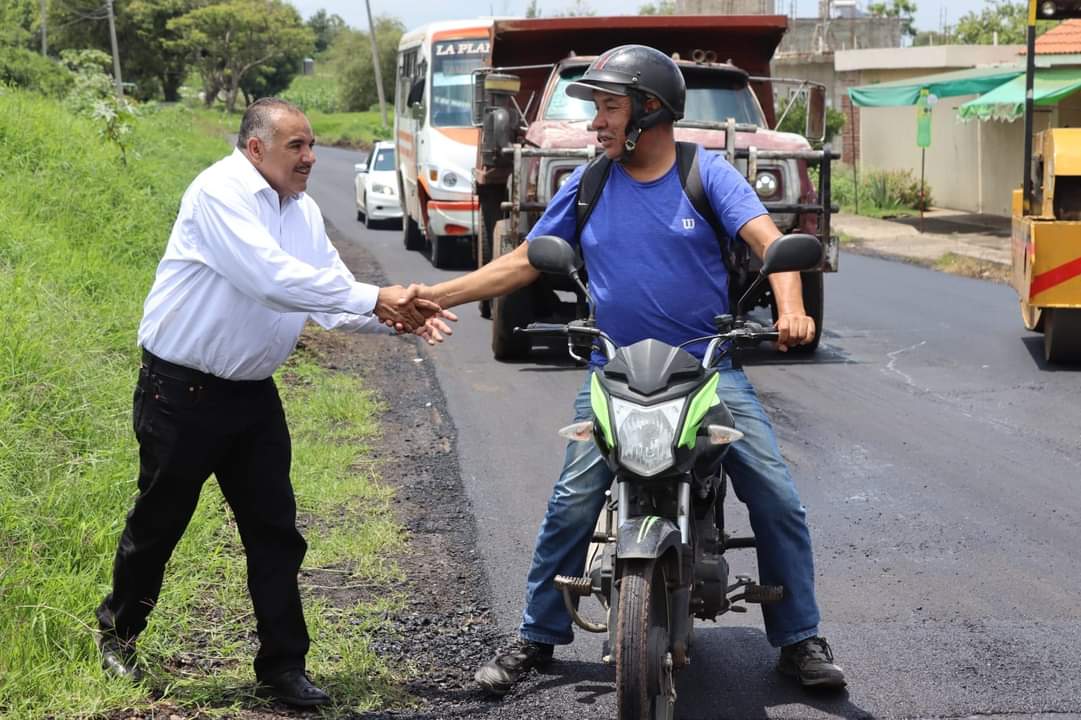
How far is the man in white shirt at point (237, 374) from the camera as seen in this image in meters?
4.54

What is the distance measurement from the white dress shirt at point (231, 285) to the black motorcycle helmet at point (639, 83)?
3.39ft

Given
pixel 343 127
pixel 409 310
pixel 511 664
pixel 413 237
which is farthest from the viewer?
pixel 343 127

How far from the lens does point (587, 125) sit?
36.0 ft

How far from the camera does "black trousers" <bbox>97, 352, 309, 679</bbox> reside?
4.58 meters

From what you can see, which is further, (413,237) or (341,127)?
(341,127)

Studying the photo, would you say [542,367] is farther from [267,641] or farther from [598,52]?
[267,641]

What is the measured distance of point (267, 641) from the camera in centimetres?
475

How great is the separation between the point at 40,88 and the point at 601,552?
20.2m

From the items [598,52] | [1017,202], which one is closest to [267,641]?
[1017,202]

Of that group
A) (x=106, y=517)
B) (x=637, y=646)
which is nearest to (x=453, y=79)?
(x=106, y=517)

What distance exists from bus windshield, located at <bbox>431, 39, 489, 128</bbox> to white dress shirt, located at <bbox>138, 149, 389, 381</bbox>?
1455 cm

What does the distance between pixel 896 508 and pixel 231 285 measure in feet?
12.9

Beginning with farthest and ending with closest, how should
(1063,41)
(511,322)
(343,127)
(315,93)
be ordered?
1. (315,93)
2. (343,127)
3. (1063,41)
4. (511,322)

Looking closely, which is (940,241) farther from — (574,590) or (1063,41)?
(574,590)
